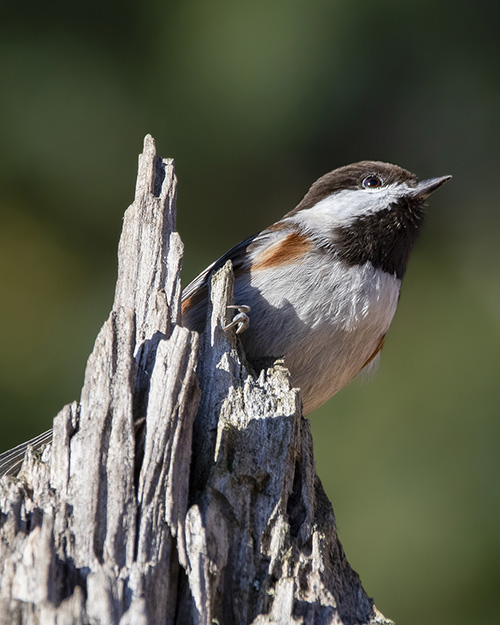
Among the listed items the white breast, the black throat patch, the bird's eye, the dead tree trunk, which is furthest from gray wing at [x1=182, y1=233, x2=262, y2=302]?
the dead tree trunk

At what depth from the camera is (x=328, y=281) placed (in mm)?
2900

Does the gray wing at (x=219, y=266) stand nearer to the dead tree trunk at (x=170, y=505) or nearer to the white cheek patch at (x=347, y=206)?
the white cheek patch at (x=347, y=206)

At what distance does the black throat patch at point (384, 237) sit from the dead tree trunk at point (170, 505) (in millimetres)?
988

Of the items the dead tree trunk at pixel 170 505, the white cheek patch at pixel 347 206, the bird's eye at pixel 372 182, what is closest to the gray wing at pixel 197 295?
the white cheek patch at pixel 347 206

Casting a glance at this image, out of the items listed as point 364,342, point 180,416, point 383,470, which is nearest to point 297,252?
point 364,342

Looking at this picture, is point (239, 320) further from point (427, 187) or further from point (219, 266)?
point (427, 187)

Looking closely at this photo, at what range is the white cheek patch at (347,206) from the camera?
3152 mm

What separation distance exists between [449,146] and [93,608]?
412 centimetres

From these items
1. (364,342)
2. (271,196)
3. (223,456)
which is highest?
(271,196)

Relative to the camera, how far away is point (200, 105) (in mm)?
4504

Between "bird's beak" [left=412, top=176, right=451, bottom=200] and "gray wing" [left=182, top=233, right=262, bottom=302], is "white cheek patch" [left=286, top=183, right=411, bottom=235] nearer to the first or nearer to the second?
"bird's beak" [left=412, top=176, right=451, bottom=200]

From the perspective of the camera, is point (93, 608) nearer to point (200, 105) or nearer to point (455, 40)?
point (200, 105)

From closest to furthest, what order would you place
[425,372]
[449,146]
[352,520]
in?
[352,520], [425,372], [449,146]

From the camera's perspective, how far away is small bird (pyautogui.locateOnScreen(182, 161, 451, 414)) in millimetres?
2883
